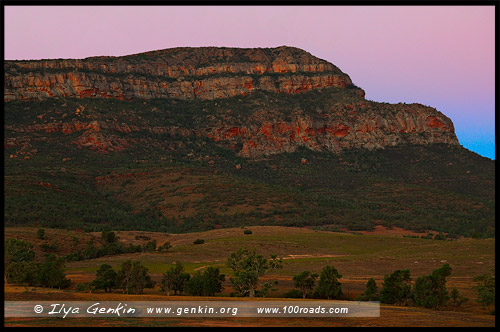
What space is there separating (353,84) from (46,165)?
8768 cm

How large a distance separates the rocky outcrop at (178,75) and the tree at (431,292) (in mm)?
117060

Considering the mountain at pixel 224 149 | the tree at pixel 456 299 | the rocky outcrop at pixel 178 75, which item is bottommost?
the tree at pixel 456 299

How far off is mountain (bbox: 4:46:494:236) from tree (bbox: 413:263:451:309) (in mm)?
51297

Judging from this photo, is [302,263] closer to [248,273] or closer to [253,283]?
[253,283]

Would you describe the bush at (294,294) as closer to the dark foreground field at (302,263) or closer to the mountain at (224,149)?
the dark foreground field at (302,263)

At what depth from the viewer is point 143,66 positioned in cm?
15750

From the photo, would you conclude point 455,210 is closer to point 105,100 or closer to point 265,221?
point 265,221

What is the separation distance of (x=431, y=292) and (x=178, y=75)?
448ft

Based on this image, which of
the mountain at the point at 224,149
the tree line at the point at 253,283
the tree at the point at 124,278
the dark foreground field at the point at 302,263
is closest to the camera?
the dark foreground field at the point at 302,263

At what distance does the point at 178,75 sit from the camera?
527 ft

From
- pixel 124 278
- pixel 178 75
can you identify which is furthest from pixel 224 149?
pixel 124 278

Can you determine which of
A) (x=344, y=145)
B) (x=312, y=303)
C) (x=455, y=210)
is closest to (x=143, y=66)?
(x=344, y=145)

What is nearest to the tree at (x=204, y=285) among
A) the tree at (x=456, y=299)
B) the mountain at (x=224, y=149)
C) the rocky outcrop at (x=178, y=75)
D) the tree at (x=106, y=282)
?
the tree at (x=106, y=282)

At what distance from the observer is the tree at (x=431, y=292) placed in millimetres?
30766
